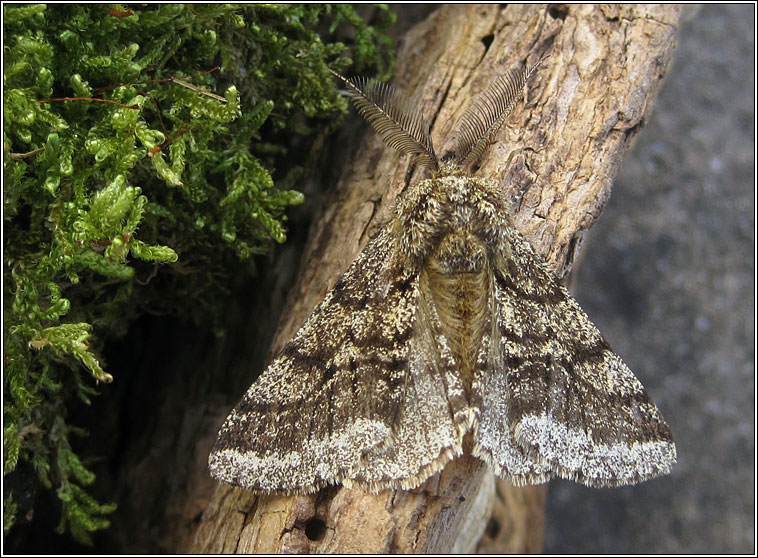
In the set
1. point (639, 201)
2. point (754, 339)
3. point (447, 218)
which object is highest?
point (639, 201)

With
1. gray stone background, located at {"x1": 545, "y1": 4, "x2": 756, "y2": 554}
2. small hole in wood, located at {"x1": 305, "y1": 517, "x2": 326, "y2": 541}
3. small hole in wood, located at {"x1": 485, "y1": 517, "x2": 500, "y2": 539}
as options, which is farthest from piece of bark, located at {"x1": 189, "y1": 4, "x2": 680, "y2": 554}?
gray stone background, located at {"x1": 545, "y1": 4, "x2": 756, "y2": 554}

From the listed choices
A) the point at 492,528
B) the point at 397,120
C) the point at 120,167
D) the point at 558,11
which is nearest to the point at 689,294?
the point at 492,528

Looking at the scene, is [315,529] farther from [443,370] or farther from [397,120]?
[397,120]

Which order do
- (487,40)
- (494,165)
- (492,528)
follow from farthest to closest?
(492,528) < (487,40) < (494,165)

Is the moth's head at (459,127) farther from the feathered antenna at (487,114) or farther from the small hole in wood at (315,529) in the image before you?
the small hole in wood at (315,529)

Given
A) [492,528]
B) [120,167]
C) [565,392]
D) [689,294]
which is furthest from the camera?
[689,294]

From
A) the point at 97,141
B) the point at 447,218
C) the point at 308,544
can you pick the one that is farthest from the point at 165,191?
the point at 308,544

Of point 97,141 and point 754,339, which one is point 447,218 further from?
point 754,339
